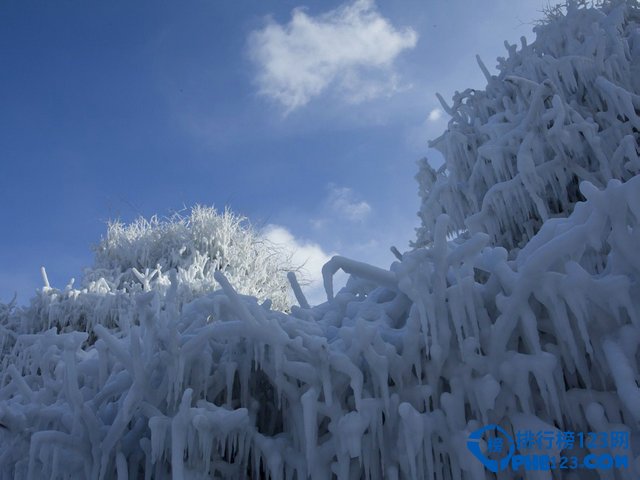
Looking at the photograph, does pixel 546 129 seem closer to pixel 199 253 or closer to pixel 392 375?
pixel 392 375

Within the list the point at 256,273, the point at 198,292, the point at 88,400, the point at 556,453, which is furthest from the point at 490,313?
the point at 256,273

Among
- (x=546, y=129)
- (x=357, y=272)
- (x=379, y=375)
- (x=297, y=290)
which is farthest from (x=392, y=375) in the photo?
(x=546, y=129)

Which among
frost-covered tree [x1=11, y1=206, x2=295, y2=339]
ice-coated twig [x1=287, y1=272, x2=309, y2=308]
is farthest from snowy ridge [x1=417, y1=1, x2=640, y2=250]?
frost-covered tree [x1=11, y1=206, x2=295, y2=339]

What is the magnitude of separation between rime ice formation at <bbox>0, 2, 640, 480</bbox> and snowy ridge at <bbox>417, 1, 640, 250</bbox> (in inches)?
90.8

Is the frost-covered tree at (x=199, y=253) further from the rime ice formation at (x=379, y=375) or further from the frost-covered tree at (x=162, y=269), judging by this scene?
the rime ice formation at (x=379, y=375)

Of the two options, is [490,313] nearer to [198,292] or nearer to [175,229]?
[198,292]

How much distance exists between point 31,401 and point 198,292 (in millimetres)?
6200

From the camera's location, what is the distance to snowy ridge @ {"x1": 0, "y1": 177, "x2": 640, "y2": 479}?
2035 mm

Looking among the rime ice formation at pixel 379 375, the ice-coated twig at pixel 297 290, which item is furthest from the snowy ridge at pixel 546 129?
the ice-coated twig at pixel 297 290

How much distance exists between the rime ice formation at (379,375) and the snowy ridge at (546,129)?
90.8 inches

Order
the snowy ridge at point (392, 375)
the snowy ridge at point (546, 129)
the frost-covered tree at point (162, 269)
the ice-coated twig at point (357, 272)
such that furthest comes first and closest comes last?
the frost-covered tree at point (162, 269) → the snowy ridge at point (546, 129) → the ice-coated twig at point (357, 272) → the snowy ridge at point (392, 375)

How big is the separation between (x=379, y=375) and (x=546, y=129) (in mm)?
3556

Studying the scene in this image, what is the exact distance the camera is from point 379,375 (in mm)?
2143

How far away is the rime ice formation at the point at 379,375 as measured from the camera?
2.04m
